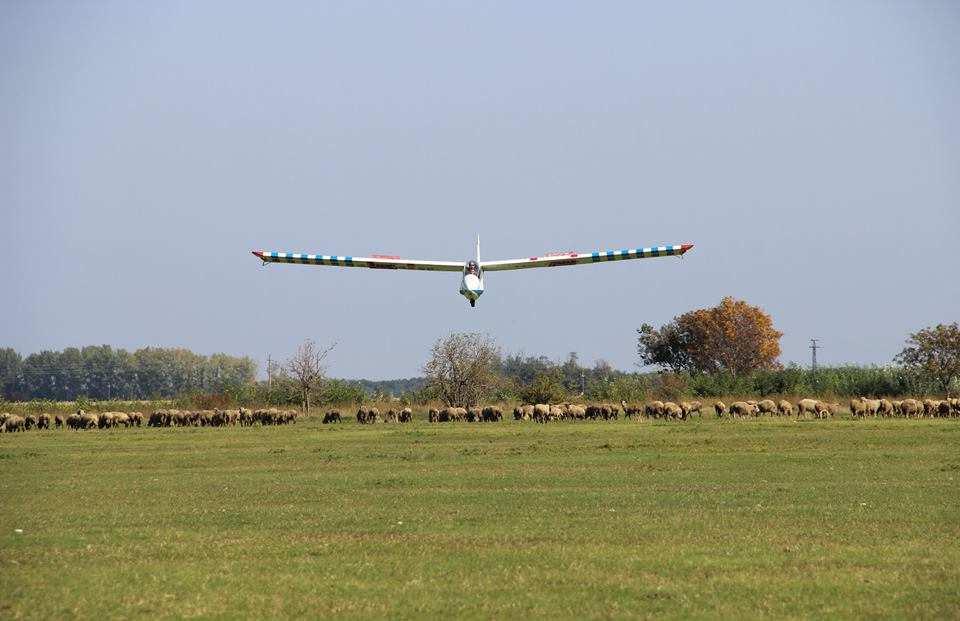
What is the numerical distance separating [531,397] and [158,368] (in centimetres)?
10321

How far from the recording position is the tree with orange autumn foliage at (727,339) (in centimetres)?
10731

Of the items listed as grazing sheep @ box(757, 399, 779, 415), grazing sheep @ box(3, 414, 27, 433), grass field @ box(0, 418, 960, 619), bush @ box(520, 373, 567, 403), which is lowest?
grass field @ box(0, 418, 960, 619)

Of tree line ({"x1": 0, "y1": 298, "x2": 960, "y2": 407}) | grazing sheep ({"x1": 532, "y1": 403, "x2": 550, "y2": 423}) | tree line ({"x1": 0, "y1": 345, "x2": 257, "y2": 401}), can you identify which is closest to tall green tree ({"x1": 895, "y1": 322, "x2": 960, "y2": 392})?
tree line ({"x1": 0, "y1": 298, "x2": 960, "y2": 407})

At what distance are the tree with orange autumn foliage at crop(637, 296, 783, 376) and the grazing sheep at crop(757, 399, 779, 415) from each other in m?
46.8

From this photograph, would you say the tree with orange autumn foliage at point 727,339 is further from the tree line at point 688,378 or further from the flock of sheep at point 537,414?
the flock of sheep at point 537,414

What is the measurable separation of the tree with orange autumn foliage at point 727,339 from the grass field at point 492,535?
241 ft

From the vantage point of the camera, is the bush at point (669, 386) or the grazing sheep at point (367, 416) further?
the bush at point (669, 386)

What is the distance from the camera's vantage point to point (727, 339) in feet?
355

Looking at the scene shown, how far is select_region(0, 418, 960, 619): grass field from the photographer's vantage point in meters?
12.9

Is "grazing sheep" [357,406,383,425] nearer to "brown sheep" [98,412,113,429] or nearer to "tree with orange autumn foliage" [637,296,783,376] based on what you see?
"brown sheep" [98,412,113,429]

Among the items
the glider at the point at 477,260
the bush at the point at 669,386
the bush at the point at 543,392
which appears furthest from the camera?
the bush at the point at 669,386

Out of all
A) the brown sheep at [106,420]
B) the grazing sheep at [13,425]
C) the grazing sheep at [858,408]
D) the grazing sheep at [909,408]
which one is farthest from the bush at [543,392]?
the grazing sheep at [13,425]

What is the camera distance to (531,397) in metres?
75.2

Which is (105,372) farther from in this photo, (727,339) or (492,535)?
(492,535)
